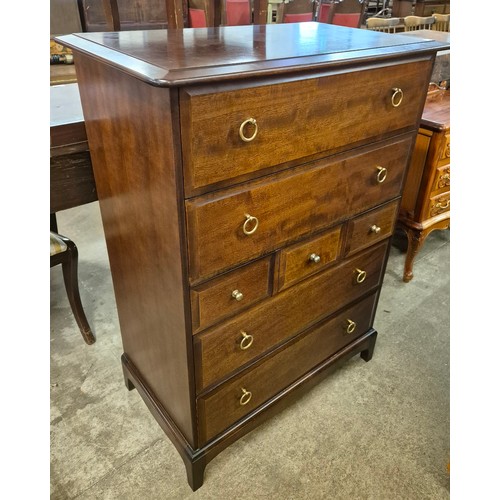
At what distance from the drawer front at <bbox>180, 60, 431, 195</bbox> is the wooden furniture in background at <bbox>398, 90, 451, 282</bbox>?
796 millimetres

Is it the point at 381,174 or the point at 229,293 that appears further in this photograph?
the point at 381,174

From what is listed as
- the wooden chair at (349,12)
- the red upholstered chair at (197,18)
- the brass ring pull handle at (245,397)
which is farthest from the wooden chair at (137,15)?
the brass ring pull handle at (245,397)

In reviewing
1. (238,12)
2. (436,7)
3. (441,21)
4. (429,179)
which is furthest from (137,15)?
(436,7)

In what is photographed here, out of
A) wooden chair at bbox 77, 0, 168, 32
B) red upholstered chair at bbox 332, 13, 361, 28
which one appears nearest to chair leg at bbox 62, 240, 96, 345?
wooden chair at bbox 77, 0, 168, 32

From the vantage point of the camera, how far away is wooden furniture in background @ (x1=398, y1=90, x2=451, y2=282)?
1.86 meters

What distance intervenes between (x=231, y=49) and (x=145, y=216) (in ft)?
1.30

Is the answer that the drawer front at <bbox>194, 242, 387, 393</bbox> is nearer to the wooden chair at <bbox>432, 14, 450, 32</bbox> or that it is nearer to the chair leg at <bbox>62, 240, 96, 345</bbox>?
the chair leg at <bbox>62, 240, 96, 345</bbox>

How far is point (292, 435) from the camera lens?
144cm

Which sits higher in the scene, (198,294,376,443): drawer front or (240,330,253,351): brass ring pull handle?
(240,330,253,351): brass ring pull handle

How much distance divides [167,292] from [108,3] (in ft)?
3.16

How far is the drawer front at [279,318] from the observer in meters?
1.07

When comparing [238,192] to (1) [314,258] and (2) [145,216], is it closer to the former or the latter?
(2) [145,216]

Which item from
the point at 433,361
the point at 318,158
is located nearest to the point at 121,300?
the point at 318,158

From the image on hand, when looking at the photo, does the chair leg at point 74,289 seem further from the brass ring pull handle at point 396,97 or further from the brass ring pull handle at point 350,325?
the brass ring pull handle at point 396,97
